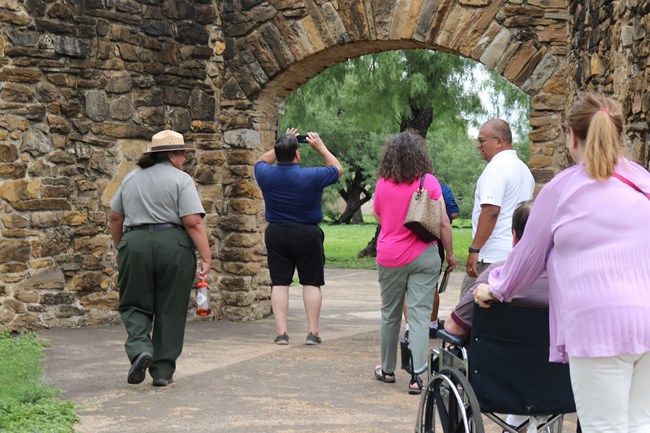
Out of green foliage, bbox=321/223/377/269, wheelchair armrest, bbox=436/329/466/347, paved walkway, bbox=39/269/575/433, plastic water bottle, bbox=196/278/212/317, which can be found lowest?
green foliage, bbox=321/223/377/269

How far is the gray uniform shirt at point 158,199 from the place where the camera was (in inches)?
273

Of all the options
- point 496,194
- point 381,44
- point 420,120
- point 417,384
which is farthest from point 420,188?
point 420,120

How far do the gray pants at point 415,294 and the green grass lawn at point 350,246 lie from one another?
12.0 metres

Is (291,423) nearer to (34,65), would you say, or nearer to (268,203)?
(268,203)

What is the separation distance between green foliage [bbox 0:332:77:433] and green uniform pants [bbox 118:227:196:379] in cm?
70

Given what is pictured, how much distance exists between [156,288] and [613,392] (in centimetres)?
416

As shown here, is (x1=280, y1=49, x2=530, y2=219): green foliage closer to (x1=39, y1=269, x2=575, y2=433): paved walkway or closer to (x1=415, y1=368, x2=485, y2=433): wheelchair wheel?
(x1=39, y1=269, x2=575, y2=433): paved walkway

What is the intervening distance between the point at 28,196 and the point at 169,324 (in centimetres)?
291

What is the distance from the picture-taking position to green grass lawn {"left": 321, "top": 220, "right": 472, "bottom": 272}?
19641 millimetres

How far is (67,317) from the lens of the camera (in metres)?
9.56

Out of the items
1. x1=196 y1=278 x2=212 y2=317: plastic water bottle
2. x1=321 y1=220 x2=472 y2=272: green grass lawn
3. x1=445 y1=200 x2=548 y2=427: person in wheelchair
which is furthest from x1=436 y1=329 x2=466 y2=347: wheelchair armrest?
x1=321 y1=220 x2=472 y2=272: green grass lawn

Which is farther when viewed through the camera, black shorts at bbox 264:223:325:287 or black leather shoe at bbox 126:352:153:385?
black shorts at bbox 264:223:325:287

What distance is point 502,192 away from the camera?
267 inches

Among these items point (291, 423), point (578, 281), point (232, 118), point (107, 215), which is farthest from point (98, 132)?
point (578, 281)
